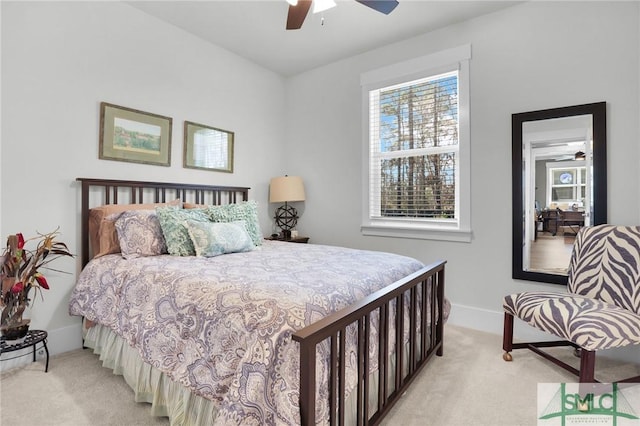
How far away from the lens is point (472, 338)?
107 inches

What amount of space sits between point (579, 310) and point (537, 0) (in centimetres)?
238

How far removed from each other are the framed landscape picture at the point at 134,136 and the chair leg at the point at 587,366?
11.0ft

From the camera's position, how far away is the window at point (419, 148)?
3.02 metres

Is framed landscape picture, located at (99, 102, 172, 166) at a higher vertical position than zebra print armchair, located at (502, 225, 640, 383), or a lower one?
higher

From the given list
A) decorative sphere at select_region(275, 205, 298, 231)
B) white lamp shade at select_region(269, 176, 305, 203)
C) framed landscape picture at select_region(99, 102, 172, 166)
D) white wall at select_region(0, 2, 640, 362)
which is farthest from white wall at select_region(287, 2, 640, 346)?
framed landscape picture at select_region(99, 102, 172, 166)

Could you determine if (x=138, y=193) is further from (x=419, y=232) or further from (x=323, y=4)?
(x=419, y=232)

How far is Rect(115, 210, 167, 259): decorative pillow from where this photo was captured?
2.28 m

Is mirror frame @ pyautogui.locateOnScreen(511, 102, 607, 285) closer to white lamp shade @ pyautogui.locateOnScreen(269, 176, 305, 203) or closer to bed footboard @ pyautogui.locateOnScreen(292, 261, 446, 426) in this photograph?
bed footboard @ pyautogui.locateOnScreen(292, 261, 446, 426)

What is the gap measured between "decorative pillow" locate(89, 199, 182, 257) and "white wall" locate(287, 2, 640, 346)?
215 cm

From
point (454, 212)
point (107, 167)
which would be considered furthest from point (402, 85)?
point (107, 167)

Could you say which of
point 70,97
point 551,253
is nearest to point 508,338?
point 551,253

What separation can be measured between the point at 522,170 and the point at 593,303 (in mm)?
1134

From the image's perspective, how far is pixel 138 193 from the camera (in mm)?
2854

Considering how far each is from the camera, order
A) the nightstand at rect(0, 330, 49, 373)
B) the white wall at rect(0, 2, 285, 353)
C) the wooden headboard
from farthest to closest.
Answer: the wooden headboard
the white wall at rect(0, 2, 285, 353)
the nightstand at rect(0, 330, 49, 373)
